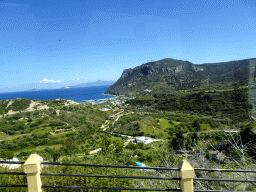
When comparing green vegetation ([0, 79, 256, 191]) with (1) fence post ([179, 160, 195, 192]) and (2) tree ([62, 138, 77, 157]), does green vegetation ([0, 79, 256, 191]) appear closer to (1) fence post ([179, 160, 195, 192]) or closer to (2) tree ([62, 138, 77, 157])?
(2) tree ([62, 138, 77, 157])

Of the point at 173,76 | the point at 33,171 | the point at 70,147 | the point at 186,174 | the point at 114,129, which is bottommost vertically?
the point at 114,129

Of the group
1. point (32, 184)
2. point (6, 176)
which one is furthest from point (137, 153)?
point (32, 184)

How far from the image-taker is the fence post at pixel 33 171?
196 centimetres

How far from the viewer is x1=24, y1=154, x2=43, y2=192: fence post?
6.42ft

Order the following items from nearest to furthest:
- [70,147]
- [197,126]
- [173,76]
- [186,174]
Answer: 1. [186,174]
2. [70,147]
3. [197,126]
4. [173,76]

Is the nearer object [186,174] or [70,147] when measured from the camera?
[186,174]

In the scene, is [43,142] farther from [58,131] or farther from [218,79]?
[218,79]

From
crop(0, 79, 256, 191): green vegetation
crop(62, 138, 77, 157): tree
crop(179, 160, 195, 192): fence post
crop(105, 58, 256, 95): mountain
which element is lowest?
crop(0, 79, 256, 191): green vegetation

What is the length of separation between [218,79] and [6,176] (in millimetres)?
62951

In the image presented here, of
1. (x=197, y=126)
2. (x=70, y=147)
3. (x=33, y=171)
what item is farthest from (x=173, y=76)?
(x=33, y=171)

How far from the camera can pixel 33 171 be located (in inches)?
77.4

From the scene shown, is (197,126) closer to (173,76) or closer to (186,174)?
(186,174)

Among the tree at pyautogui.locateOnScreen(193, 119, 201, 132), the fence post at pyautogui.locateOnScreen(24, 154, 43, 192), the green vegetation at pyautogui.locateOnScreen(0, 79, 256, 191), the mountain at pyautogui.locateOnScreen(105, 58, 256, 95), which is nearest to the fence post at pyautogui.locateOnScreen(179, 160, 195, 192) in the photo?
the fence post at pyautogui.locateOnScreen(24, 154, 43, 192)

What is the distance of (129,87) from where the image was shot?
13462cm
